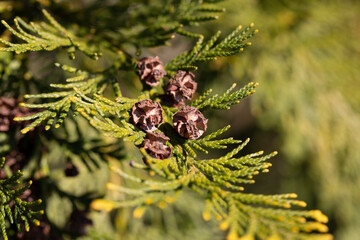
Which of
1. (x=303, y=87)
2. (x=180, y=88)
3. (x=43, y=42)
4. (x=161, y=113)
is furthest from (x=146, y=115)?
(x=303, y=87)

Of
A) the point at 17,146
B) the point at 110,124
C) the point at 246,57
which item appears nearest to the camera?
the point at 110,124

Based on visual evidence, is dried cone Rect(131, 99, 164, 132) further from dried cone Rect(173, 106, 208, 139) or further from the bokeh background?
the bokeh background

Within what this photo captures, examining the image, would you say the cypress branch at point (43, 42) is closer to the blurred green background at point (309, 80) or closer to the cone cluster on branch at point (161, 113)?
the cone cluster on branch at point (161, 113)

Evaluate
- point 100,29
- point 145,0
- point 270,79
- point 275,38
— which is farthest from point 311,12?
point 100,29

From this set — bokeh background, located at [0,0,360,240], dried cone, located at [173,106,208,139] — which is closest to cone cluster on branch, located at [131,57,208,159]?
dried cone, located at [173,106,208,139]

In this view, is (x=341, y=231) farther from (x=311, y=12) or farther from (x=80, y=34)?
(x=80, y=34)

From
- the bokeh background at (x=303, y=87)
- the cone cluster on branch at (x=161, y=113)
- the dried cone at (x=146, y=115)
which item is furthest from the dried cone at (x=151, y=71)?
the bokeh background at (x=303, y=87)
